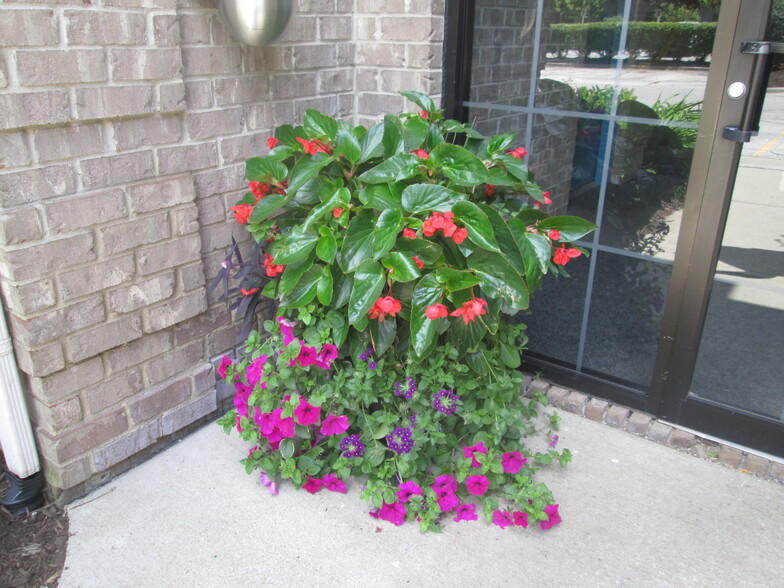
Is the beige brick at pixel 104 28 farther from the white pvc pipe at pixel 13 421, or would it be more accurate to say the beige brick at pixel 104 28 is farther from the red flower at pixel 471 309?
the red flower at pixel 471 309

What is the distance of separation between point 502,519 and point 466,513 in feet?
0.33

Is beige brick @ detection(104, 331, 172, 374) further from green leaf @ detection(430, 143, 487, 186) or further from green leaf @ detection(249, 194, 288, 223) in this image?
green leaf @ detection(430, 143, 487, 186)

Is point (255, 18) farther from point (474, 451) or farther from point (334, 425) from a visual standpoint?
point (474, 451)

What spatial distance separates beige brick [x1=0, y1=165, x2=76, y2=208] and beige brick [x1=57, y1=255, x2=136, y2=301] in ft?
0.68

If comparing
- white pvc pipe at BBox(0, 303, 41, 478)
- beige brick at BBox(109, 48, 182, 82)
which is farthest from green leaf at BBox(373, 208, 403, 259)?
white pvc pipe at BBox(0, 303, 41, 478)

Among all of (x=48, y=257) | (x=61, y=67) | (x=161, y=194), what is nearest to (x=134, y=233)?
(x=161, y=194)

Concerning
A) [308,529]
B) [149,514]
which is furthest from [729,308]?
[149,514]

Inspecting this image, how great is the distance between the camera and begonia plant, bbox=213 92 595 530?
1.63 metres

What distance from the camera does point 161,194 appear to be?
1785mm

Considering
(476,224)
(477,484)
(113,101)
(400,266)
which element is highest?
(113,101)

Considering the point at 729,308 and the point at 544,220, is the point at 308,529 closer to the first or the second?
the point at 544,220

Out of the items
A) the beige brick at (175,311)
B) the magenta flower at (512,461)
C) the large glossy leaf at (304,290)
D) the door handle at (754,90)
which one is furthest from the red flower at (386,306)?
the door handle at (754,90)

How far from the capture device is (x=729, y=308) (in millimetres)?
1947

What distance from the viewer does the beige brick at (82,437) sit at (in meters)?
1.72
